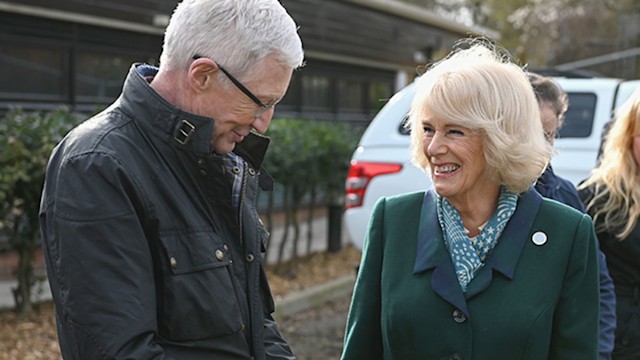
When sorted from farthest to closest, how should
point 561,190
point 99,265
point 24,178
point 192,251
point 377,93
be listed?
point 377,93 → point 24,178 → point 561,190 → point 192,251 → point 99,265

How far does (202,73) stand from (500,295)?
111 cm

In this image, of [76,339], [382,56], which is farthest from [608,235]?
[382,56]

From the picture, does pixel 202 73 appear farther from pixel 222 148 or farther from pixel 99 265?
pixel 99 265

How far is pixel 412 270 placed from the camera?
2.70m

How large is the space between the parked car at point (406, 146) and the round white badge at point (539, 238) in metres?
4.58

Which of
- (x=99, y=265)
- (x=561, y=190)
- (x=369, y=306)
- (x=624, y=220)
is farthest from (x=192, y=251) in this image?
(x=624, y=220)

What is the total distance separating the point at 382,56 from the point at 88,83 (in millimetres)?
8128

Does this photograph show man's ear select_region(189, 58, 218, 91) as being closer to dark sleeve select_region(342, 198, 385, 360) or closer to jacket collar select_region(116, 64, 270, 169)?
jacket collar select_region(116, 64, 270, 169)

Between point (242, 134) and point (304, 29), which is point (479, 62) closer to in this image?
point (242, 134)

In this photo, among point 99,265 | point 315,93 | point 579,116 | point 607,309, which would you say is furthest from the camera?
point 315,93

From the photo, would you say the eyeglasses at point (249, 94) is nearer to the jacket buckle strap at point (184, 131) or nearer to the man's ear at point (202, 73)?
the man's ear at point (202, 73)

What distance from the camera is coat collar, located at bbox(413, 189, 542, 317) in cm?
262

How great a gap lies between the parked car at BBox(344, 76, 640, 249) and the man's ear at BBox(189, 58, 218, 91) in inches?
205

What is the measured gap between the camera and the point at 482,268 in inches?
104
